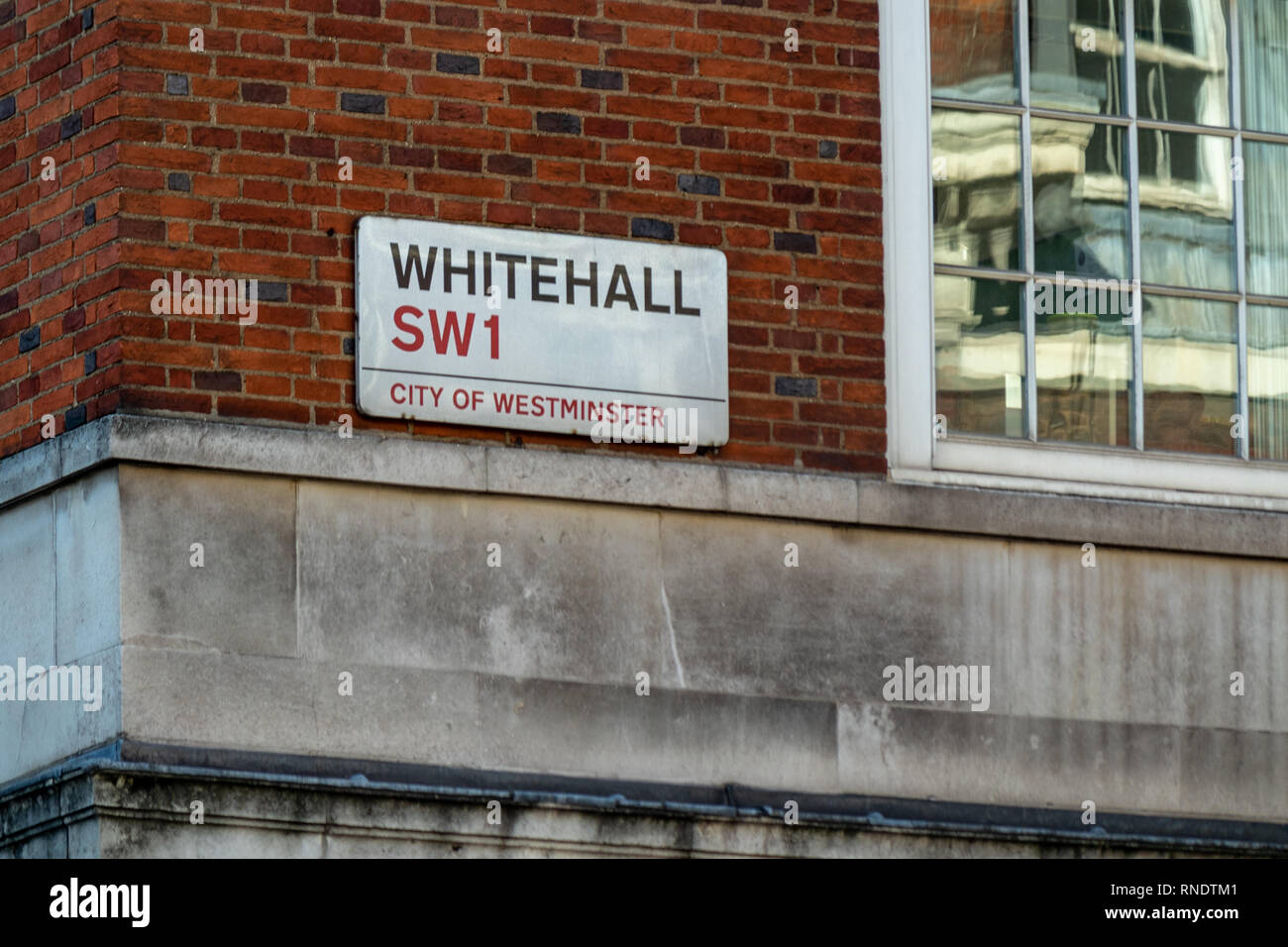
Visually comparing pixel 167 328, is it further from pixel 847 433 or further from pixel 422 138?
pixel 847 433

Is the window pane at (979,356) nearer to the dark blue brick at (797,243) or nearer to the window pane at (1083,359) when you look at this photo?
the window pane at (1083,359)

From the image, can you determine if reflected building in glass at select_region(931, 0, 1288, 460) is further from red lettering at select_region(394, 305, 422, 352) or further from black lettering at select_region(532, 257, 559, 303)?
red lettering at select_region(394, 305, 422, 352)

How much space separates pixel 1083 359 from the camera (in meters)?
10.3

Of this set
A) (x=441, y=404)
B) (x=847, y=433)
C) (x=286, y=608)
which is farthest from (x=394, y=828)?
(x=847, y=433)

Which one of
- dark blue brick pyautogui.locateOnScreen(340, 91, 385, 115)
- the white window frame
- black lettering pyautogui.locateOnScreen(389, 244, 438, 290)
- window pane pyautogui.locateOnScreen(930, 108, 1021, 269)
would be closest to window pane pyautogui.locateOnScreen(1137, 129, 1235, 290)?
window pane pyautogui.locateOnScreen(930, 108, 1021, 269)

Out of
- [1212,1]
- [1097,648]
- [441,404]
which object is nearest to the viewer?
[441,404]

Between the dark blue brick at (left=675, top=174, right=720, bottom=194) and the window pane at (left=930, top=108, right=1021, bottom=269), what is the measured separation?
951mm

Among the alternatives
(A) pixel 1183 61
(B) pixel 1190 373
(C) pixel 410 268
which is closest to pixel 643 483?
(C) pixel 410 268

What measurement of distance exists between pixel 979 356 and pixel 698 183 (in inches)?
51.8

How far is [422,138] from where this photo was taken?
31.1ft

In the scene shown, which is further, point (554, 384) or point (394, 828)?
point (554, 384)

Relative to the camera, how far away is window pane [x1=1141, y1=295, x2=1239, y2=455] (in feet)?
34.1

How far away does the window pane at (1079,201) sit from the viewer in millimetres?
10375

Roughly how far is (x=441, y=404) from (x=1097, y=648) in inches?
103
